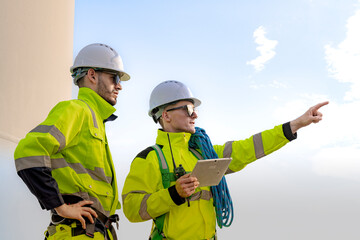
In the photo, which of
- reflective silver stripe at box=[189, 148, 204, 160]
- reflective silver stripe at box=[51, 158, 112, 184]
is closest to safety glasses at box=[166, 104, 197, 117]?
reflective silver stripe at box=[189, 148, 204, 160]

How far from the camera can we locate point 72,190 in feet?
8.23

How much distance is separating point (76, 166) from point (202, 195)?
136cm

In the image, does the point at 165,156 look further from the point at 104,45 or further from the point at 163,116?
the point at 104,45

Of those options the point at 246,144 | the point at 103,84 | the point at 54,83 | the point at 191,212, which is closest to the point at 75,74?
the point at 103,84

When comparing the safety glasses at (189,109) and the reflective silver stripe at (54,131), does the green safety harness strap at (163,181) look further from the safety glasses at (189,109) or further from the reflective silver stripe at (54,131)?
the reflective silver stripe at (54,131)

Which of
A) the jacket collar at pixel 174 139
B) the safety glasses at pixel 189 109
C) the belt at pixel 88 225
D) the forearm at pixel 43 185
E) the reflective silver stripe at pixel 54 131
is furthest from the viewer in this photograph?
the safety glasses at pixel 189 109

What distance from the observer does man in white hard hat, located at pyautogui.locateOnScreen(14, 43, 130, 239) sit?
7.45 feet

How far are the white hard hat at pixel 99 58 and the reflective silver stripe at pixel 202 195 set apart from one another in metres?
1.36

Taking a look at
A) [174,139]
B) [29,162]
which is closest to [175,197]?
[174,139]

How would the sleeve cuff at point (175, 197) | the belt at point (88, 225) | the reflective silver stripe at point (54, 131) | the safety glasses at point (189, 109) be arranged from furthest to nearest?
the safety glasses at point (189, 109)
the sleeve cuff at point (175, 197)
the belt at point (88, 225)
the reflective silver stripe at point (54, 131)

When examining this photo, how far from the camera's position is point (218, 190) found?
3.57 m

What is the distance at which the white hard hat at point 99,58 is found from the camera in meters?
3.20

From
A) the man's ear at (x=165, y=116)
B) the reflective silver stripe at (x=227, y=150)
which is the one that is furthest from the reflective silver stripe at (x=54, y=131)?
the reflective silver stripe at (x=227, y=150)

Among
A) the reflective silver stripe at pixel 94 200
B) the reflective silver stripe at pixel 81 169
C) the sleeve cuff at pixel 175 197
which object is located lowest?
the reflective silver stripe at pixel 94 200
